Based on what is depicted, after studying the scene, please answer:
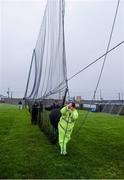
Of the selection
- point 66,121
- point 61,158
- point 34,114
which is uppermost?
point 34,114

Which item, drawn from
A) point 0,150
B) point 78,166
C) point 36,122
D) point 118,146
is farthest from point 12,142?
point 36,122

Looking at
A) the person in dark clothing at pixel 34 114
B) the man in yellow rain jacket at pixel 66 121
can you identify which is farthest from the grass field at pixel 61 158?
the person in dark clothing at pixel 34 114

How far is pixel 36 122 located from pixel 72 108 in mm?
10000

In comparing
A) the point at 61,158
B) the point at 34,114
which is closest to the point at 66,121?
the point at 61,158

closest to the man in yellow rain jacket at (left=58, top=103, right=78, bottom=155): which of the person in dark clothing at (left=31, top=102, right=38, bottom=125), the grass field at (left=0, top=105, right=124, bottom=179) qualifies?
the grass field at (left=0, top=105, right=124, bottom=179)

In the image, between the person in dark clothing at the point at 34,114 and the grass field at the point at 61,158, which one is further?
the person in dark clothing at the point at 34,114

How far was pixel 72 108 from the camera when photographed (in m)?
11.4

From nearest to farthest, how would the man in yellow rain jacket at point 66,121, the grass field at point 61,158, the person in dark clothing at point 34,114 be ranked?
the grass field at point 61,158 < the man in yellow rain jacket at point 66,121 < the person in dark clothing at point 34,114

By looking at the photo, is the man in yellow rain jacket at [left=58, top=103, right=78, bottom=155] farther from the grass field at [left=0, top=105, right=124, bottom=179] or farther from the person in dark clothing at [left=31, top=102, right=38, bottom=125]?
the person in dark clothing at [left=31, top=102, right=38, bottom=125]

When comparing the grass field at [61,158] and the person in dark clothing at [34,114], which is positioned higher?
the person in dark clothing at [34,114]

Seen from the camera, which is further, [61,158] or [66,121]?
[66,121]

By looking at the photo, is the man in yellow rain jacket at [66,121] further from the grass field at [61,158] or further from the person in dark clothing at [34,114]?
the person in dark clothing at [34,114]

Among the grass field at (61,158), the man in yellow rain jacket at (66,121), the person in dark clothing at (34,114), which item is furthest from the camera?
the person in dark clothing at (34,114)

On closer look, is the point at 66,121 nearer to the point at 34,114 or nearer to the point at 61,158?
the point at 61,158
